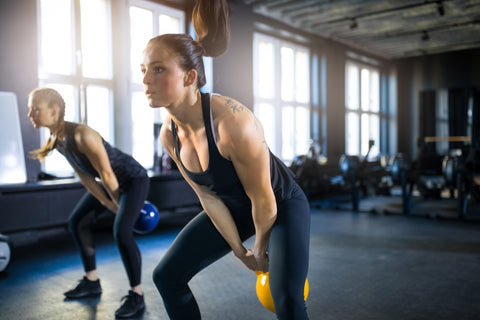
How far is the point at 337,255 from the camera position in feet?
12.2

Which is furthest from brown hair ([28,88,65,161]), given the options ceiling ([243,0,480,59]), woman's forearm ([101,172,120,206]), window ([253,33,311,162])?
window ([253,33,311,162])

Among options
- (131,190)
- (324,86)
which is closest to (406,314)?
(131,190)

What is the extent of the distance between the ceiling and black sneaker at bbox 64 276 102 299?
5.43m

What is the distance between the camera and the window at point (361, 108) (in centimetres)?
989

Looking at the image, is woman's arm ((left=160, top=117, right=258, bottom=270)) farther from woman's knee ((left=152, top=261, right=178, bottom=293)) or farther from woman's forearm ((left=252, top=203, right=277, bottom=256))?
woman's knee ((left=152, top=261, right=178, bottom=293))

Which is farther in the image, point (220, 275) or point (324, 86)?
point (324, 86)

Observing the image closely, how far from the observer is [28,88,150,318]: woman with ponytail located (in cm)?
224

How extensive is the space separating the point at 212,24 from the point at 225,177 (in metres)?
0.47

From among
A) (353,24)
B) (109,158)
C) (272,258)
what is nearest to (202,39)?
(272,258)

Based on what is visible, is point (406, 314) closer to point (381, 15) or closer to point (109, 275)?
point (109, 275)

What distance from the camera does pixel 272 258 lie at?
125 cm

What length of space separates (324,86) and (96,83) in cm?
524

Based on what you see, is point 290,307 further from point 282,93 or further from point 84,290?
point 282,93

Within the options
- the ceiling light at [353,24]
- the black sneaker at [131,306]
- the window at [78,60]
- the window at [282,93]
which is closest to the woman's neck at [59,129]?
the black sneaker at [131,306]
